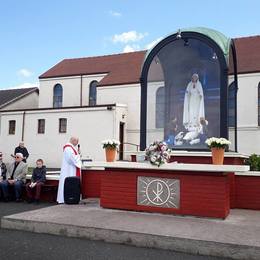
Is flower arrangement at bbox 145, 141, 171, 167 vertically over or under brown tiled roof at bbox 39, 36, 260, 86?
under

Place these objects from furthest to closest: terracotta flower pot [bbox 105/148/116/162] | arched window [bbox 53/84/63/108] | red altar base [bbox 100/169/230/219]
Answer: arched window [bbox 53/84/63/108] → terracotta flower pot [bbox 105/148/116/162] → red altar base [bbox 100/169/230/219]

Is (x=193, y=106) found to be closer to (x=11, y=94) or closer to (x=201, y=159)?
(x=201, y=159)

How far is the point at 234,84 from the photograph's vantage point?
12398 mm

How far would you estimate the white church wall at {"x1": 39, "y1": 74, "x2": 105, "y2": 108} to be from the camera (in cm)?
3947

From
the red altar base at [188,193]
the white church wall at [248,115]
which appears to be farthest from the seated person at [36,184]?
the white church wall at [248,115]

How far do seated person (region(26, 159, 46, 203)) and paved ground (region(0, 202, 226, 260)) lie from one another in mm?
3855

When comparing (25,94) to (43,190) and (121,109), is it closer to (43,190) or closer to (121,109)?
(121,109)

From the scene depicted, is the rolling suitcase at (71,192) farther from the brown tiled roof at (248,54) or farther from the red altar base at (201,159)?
the brown tiled roof at (248,54)

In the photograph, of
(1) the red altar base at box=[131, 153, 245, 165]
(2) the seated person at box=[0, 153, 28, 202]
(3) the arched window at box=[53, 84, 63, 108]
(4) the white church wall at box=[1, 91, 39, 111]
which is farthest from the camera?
(4) the white church wall at box=[1, 91, 39, 111]

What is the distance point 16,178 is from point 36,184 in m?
0.80

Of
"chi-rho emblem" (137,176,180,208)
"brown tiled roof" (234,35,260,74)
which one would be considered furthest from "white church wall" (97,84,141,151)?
"chi-rho emblem" (137,176,180,208)

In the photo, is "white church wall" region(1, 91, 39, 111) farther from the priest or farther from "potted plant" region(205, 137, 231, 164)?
"potted plant" region(205, 137, 231, 164)

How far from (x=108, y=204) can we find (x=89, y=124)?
2102 centimetres

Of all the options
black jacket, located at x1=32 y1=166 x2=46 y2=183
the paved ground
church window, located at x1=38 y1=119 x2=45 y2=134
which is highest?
church window, located at x1=38 y1=119 x2=45 y2=134
